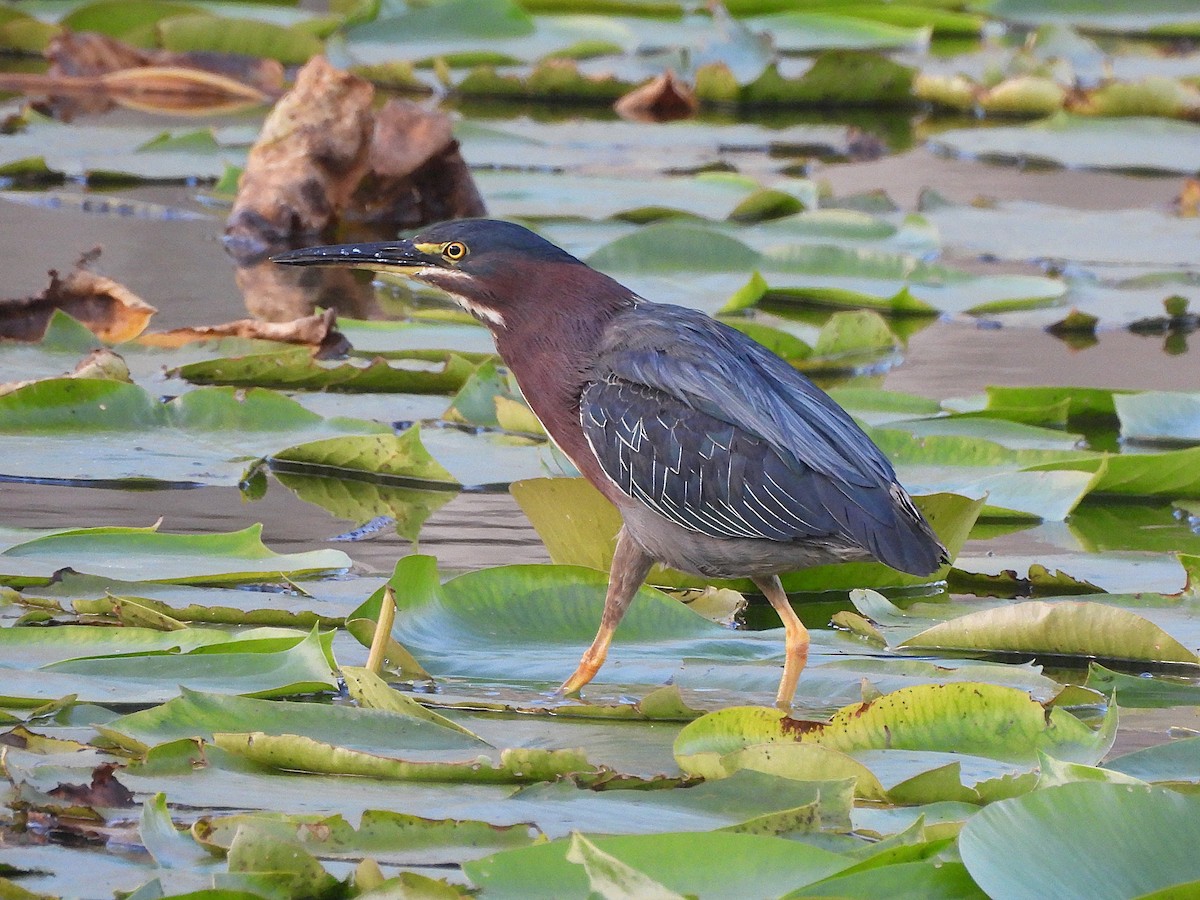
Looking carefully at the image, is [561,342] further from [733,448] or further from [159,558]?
[159,558]

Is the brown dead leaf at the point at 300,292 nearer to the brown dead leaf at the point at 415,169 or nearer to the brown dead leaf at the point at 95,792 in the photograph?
the brown dead leaf at the point at 415,169

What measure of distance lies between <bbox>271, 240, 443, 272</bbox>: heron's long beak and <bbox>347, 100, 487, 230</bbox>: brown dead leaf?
12.0 ft

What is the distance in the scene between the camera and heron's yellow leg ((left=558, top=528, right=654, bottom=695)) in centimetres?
363

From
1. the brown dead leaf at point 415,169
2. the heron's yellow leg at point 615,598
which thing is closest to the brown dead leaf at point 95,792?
the heron's yellow leg at point 615,598

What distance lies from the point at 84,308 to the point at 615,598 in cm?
299

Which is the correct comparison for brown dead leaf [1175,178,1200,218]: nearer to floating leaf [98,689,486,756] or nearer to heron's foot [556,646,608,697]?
heron's foot [556,646,608,697]

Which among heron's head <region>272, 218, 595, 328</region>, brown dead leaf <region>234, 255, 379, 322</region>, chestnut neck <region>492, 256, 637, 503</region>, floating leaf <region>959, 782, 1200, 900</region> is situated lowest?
brown dead leaf <region>234, 255, 379, 322</region>

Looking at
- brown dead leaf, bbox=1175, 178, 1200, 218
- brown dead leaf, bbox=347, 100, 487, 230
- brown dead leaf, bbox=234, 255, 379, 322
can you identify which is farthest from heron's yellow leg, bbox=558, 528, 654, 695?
brown dead leaf, bbox=1175, 178, 1200, 218

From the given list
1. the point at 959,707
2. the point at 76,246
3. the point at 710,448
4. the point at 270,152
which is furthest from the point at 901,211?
the point at 959,707

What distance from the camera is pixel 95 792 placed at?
2.70m

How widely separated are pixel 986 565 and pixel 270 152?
4324 millimetres

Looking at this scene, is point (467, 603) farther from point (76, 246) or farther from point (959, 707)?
point (76, 246)

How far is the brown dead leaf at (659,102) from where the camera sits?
38.4ft

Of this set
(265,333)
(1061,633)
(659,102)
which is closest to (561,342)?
(1061,633)
